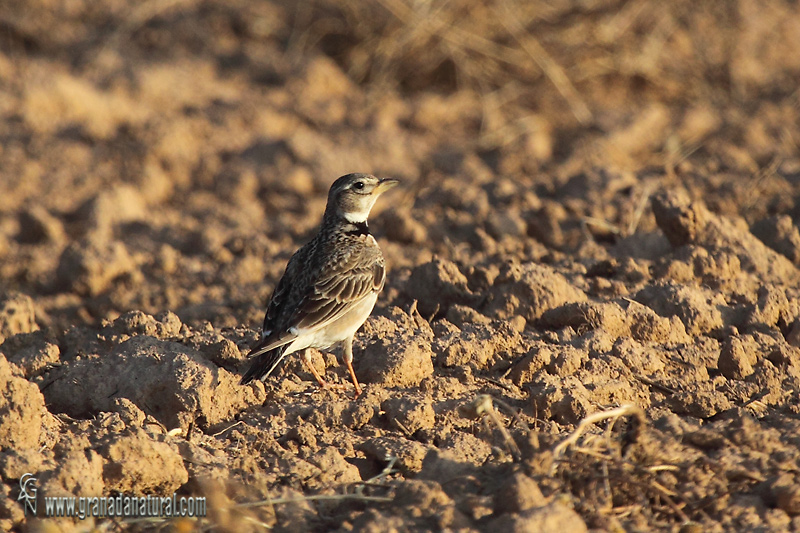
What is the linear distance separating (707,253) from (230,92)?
267 inches

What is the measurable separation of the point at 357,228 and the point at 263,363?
1647 millimetres

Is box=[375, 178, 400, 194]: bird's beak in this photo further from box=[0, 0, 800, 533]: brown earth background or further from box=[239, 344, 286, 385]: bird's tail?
box=[239, 344, 286, 385]: bird's tail

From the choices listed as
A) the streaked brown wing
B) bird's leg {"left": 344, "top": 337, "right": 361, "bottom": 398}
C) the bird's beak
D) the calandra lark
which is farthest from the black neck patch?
bird's leg {"left": 344, "top": 337, "right": 361, "bottom": 398}

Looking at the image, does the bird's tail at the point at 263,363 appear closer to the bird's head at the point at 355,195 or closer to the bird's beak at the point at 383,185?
the bird's head at the point at 355,195

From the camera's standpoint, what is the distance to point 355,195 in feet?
22.2

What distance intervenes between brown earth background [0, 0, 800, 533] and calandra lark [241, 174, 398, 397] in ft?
0.69

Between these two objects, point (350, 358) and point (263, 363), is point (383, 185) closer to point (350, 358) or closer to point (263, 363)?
point (350, 358)

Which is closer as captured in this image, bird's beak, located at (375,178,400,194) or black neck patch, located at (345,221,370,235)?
black neck patch, located at (345,221,370,235)

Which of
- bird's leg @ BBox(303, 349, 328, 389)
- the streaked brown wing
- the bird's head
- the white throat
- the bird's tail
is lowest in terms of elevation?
bird's leg @ BBox(303, 349, 328, 389)

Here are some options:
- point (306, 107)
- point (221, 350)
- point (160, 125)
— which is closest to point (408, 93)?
point (306, 107)

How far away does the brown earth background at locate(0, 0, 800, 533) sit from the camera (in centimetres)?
438

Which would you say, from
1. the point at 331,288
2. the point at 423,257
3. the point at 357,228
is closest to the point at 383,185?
the point at 357,228

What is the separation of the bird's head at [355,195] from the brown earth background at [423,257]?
577mm

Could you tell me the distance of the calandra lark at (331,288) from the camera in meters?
5.57
